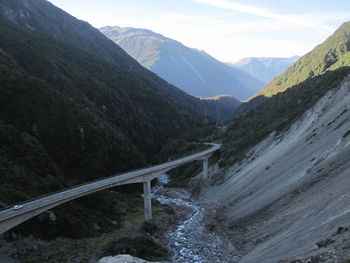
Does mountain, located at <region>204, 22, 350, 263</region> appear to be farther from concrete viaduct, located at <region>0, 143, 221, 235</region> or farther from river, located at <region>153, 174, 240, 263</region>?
concrete viaduct, located at <region>0, 143, 221, 235</region>

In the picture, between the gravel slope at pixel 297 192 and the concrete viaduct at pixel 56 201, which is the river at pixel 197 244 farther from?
the concrete viaduct at pixel 56 201

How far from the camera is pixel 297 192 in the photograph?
37188 mm

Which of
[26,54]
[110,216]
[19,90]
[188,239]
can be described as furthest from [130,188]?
[26,54]

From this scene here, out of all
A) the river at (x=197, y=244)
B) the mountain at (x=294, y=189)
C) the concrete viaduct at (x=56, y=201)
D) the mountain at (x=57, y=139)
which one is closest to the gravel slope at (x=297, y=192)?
the mountain at (x=294, y=189)

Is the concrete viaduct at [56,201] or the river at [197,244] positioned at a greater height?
the concrete viaduct at [56,201]

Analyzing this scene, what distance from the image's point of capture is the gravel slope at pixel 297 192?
24125 mm

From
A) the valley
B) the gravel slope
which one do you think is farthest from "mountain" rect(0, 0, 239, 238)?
the gravel slope

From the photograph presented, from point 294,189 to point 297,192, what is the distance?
57.1 inches

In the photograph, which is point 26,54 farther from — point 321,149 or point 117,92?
point 321,149

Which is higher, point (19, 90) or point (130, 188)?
point (19, 90)

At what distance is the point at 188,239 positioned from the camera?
41344mm

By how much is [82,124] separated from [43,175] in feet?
90.6

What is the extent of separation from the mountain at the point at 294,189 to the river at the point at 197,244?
1.65 metres

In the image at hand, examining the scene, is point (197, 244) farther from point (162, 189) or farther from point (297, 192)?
point (162, 189)
